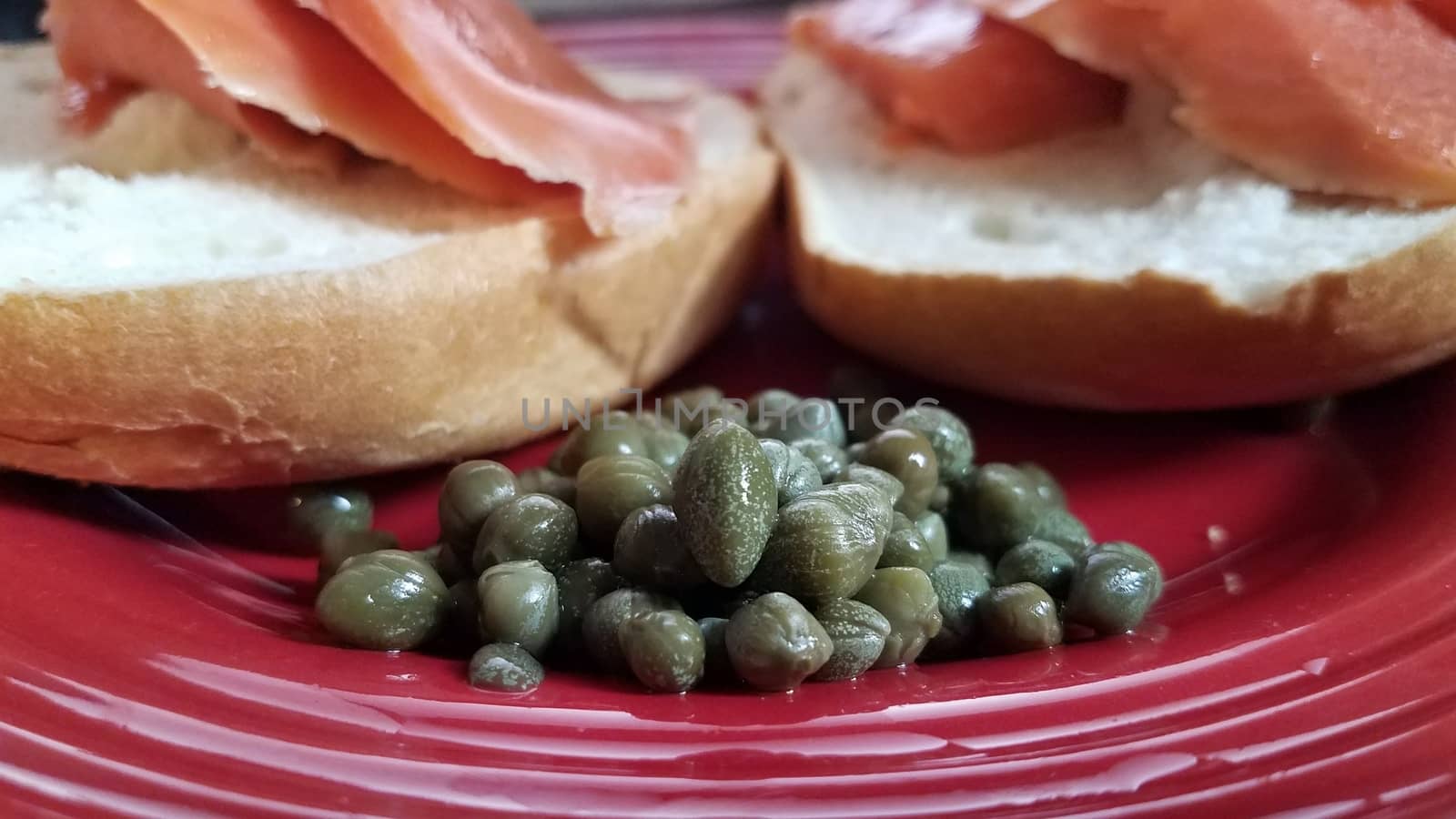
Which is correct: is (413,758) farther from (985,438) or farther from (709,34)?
(709,34)

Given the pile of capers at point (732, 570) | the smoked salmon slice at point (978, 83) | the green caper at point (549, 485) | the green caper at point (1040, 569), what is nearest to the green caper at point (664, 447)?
the pile of capers at point (732, 570)

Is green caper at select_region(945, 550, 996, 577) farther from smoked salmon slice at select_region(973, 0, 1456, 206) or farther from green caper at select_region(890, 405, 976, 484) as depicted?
smoked salmon slice at select_region(973, 0, 1456, 206)

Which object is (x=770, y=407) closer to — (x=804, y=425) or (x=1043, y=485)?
(x=804, y=425)

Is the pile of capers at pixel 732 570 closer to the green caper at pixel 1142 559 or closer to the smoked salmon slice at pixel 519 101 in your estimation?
the green caper at pixel 1142 559

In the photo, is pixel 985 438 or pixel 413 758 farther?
pixel 985 438

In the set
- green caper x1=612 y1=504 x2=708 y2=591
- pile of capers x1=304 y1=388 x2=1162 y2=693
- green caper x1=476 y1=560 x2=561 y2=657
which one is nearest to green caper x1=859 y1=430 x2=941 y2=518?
pile of capers x1=304 y1=388 x2=1162 y2=693

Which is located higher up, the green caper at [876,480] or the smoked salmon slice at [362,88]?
the smoked salmon slice at [362,88]

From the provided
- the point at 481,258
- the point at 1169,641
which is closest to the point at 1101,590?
the point at 1169,641

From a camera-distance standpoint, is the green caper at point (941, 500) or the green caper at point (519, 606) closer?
the green caper at point (519, 606)
